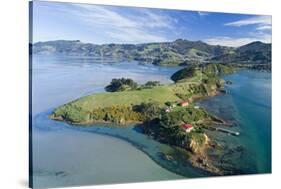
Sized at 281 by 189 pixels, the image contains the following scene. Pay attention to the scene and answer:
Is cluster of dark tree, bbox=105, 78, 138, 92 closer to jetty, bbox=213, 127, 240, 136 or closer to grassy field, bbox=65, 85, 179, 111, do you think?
grassy field, bbox=65, 85, 179, 111

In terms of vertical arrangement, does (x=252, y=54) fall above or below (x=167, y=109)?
above

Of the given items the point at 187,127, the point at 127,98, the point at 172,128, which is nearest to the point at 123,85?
the point at 127,98

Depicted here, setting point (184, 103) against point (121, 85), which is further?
point (184, 103)

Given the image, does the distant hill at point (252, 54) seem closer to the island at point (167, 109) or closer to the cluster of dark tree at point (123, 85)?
the island at point (167, 109)

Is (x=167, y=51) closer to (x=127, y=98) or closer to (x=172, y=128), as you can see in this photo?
(x=127, y=98)

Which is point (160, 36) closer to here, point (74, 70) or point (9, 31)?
point (74, 70)

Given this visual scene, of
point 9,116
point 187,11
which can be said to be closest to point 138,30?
point 187,11

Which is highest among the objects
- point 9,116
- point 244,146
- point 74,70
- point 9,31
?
point 9,31
